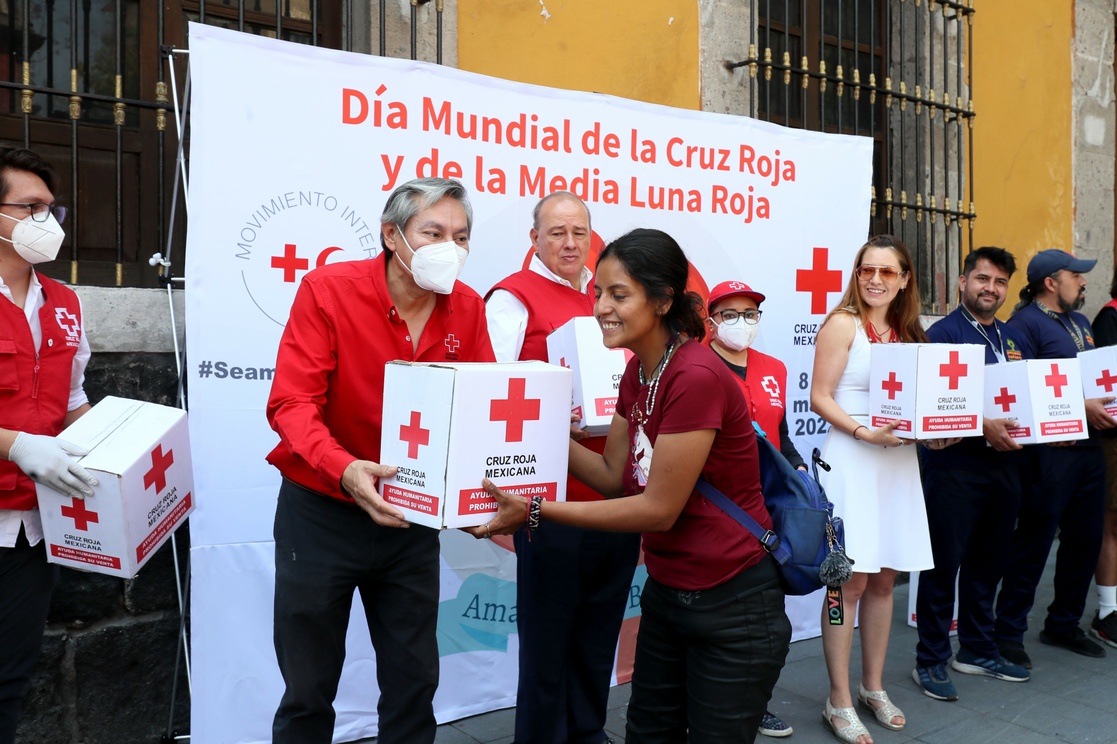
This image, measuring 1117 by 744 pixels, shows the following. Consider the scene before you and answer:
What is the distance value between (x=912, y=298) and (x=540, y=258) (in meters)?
1.55

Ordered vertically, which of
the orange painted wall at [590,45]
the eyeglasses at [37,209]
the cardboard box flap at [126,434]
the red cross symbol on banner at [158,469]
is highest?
the orange painted wall at [590,45]

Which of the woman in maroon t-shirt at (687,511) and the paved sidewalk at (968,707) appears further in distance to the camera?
the paved sidewalk at (968,707)

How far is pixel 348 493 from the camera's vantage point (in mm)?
2357

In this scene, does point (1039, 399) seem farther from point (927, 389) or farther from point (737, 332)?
point (737, 332)

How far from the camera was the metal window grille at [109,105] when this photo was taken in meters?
3.74

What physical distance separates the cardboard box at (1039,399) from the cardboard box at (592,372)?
79.6 inches

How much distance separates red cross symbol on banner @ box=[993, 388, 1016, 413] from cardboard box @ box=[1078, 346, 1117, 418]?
62 centimetres

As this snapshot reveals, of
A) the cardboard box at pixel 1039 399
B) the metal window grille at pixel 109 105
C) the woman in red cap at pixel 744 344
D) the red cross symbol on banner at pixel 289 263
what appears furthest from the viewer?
the cardboard box at pixel 1039 399

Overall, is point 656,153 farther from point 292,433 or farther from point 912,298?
point 292,433

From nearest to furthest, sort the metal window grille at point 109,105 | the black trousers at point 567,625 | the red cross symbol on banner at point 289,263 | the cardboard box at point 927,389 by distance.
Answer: the black trousers at point 567,625
the red cross symbol on banner at point 289,263
the cardboard box at point 927,389
the metal window grille at point 109,105

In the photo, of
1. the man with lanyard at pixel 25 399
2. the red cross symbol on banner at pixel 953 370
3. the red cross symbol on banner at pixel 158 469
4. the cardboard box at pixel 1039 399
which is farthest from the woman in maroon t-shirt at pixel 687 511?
the cardboard box at pixel 1039 399

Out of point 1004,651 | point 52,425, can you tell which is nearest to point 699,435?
point 52,425

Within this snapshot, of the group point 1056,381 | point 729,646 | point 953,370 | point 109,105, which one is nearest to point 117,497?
point 729,646

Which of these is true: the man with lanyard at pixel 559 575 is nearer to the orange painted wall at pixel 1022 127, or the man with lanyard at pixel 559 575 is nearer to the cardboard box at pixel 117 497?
the cardboard box at pixel 117 497
